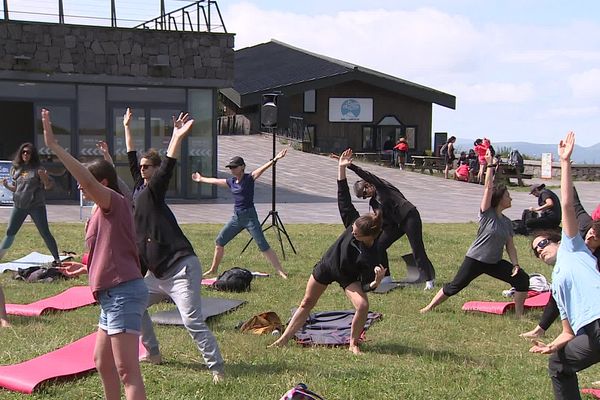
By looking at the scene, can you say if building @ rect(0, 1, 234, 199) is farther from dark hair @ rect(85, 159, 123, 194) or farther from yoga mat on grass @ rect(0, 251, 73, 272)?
dark hair @ rect(85, 159, 123, 194)

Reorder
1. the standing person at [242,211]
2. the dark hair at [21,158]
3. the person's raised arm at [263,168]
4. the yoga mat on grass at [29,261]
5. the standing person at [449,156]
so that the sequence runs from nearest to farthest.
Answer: the dark hair at [21,158] < the person's raised arm at [263,168] < the standing person at [242,211] < the yoga mat on grass at [29,261] < the standing person at [449,156]

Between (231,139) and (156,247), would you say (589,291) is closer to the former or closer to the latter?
(156,247)

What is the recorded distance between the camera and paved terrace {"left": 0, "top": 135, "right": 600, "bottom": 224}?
→ 2050 cm

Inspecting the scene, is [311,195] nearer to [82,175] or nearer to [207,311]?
[207,311]

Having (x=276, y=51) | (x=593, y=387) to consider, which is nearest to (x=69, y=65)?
(x=593, y=387)

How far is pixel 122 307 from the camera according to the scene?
450 centimetres

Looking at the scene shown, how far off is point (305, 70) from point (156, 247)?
3717 centimetres

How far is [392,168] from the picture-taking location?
37.3 meters

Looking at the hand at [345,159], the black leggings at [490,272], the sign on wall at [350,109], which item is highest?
the sign on wall at [350,109]

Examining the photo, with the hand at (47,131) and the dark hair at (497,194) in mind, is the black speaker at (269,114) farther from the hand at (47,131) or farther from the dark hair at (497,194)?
the hand at (47,131)

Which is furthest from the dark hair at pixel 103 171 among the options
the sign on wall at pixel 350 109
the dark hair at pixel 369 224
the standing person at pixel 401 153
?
the sign on wall at pixel 350 109

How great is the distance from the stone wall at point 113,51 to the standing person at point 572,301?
790 inches

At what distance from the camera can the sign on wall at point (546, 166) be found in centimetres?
3597

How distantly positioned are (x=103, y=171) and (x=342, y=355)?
2915mm
